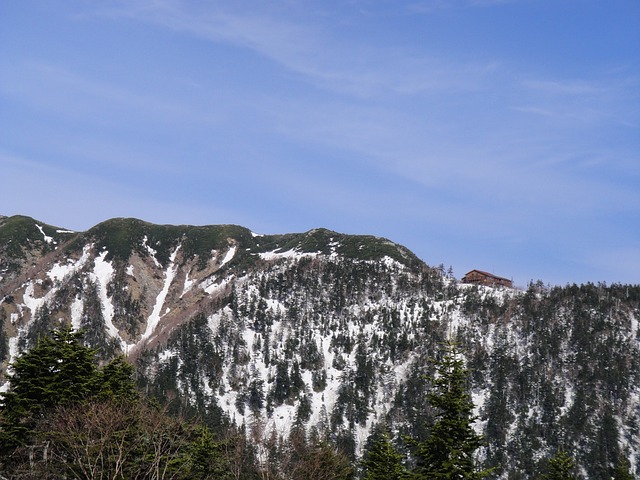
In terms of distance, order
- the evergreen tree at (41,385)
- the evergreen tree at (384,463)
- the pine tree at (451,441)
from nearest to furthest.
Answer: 1. the pine tree at (451,441)
2. the evergreen tree at (41,385)
3. the evergreen tree at (384,463)

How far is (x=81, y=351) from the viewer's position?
53.2 meters

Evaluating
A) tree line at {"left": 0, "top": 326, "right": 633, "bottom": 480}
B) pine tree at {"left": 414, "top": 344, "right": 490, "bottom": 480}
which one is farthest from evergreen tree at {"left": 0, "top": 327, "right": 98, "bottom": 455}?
pine tree at {"left": 414, "top": 344, "right": 490, "bottom": 480}

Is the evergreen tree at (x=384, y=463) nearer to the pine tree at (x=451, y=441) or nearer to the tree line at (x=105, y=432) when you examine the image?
the tree line at (x=105, y=432)

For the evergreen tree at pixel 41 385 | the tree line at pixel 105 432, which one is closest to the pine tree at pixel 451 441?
Result: the tree line at pixel 105 432

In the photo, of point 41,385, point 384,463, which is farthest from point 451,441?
point 41,385

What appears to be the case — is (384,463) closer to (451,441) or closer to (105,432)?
(451,441)

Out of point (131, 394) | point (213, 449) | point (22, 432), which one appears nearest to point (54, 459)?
point (22, 432)

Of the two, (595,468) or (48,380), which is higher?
(48,380)

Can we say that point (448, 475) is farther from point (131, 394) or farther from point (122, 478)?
point (131, 394)

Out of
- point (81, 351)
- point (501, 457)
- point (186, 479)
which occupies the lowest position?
point (501, 457)

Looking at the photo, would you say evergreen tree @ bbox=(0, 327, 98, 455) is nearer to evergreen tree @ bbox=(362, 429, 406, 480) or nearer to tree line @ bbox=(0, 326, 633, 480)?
tree line @ bbox=(0, 326, 633, 480)

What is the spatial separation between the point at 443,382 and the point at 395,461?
51.1 feet

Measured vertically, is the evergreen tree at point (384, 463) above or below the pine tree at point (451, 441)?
below

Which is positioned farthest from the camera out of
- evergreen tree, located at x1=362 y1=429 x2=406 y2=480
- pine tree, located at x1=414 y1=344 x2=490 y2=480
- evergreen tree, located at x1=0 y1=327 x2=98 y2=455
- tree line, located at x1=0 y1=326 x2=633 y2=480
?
evergreen tree, located at x1=362 y1=429 x2=406 y2=480
